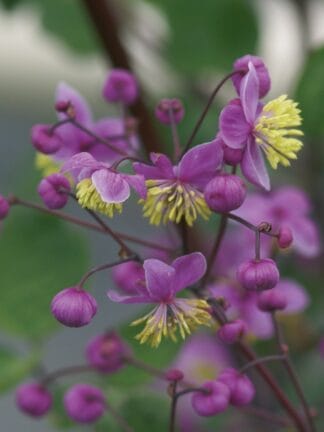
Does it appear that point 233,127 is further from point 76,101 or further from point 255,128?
point 76,101

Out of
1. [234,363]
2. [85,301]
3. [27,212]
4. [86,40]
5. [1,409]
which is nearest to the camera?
[85,301]

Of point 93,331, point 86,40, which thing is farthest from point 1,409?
point 86,40

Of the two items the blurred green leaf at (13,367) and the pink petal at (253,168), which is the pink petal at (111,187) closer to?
the pink petal at (253,168)

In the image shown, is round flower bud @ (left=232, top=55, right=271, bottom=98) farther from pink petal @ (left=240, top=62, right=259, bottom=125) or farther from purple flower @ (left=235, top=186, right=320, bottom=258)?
purple flower @ (left=235, top=186, right=320, bottom=258)

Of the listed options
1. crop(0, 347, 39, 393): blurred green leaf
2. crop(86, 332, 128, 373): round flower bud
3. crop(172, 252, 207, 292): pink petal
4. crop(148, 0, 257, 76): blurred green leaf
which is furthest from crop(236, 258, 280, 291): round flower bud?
crop(148, 0, 257, 76): blurred green leaf

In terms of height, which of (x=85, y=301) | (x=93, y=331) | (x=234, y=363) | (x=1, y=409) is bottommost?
(x=1, y=409)

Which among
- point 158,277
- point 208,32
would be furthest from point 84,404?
point 208,32

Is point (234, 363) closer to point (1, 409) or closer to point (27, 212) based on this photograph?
point (27, 212)
